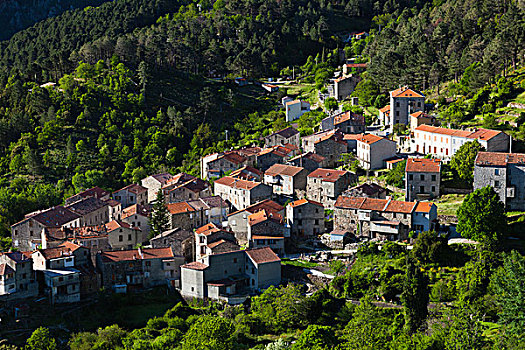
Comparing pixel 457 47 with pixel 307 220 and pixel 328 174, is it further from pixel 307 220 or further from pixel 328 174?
pixel 307 220

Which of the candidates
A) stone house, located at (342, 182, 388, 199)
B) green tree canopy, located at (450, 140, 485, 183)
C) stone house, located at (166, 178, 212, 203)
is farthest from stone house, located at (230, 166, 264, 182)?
green tree canopy, located at (450, 140, 485, 183)

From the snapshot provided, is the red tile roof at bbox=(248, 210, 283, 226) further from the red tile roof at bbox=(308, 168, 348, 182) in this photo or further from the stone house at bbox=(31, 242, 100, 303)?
the stone house at bbox=(31, 242, 100, 303)

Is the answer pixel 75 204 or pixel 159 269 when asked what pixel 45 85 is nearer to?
pixel 75 204

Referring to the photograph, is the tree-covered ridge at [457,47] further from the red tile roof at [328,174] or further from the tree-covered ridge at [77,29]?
the tree-covered ridge at [77,29]

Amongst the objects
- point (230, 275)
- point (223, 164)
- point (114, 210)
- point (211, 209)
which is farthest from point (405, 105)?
point (114, 210)

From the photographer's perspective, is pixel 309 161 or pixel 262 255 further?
pixel 309 161

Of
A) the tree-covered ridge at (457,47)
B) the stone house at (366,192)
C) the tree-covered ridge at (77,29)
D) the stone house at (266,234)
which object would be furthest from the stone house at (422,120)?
the tree-covered ridge at (77,29)

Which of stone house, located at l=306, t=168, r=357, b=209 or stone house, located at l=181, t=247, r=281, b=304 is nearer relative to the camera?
stone house, located at l=181, t=247, r=281, b=304

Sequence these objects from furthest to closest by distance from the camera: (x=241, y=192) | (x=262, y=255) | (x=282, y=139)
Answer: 1. (x=282, y=139)
2. (x=241, y=192)
3. (x=262, y=255)
